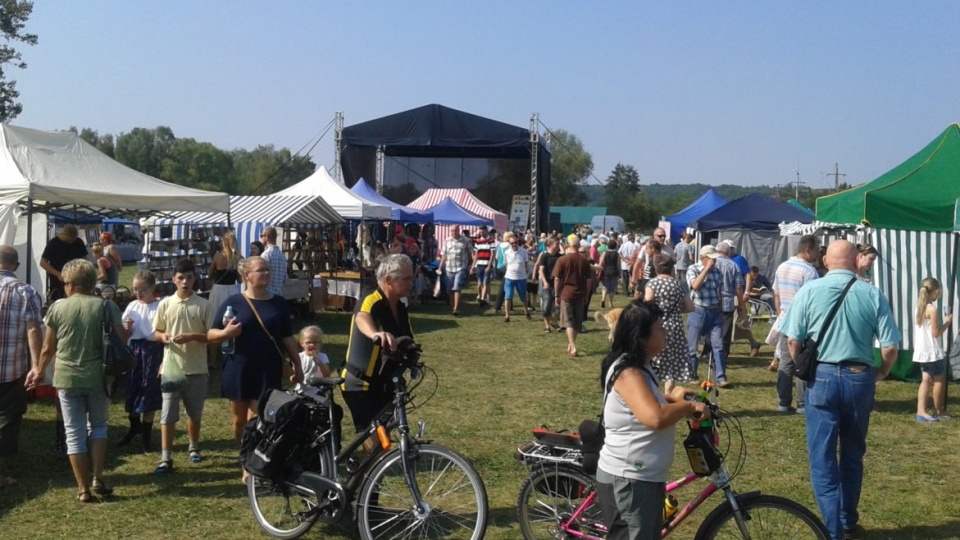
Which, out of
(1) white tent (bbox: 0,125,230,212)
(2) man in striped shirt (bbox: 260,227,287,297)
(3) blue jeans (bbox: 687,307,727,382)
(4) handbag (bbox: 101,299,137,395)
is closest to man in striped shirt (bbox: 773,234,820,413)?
(3) blue jeans (bbox: 687,307,727,382)

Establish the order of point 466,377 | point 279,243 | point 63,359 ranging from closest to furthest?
point 63,359 < point 466,377 < point 279,243

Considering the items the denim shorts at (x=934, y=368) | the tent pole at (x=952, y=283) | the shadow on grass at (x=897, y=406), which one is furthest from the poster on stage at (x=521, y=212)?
the denim shorts at (x=934, y=368)

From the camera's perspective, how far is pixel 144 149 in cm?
9331

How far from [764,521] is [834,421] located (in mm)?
1210

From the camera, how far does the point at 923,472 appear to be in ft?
22.8

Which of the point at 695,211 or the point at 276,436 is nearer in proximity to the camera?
the point at 276,436

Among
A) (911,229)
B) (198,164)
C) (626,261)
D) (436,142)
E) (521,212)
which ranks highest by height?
(198,164)

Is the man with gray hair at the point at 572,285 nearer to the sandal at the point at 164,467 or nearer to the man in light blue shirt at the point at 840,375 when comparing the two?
the sandal at the point at 164,467

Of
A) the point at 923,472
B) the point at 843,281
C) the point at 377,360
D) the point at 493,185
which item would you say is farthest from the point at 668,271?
the point at 493,185

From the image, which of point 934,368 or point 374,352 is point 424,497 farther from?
point 934,368

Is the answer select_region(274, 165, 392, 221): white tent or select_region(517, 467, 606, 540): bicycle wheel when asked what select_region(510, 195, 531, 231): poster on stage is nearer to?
select_region(274, 165, 392, 221): white tent

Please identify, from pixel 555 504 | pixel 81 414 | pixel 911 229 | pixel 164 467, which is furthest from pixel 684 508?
pixel 911 229

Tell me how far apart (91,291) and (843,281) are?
15.5 ft

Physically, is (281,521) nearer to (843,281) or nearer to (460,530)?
(460,530)
